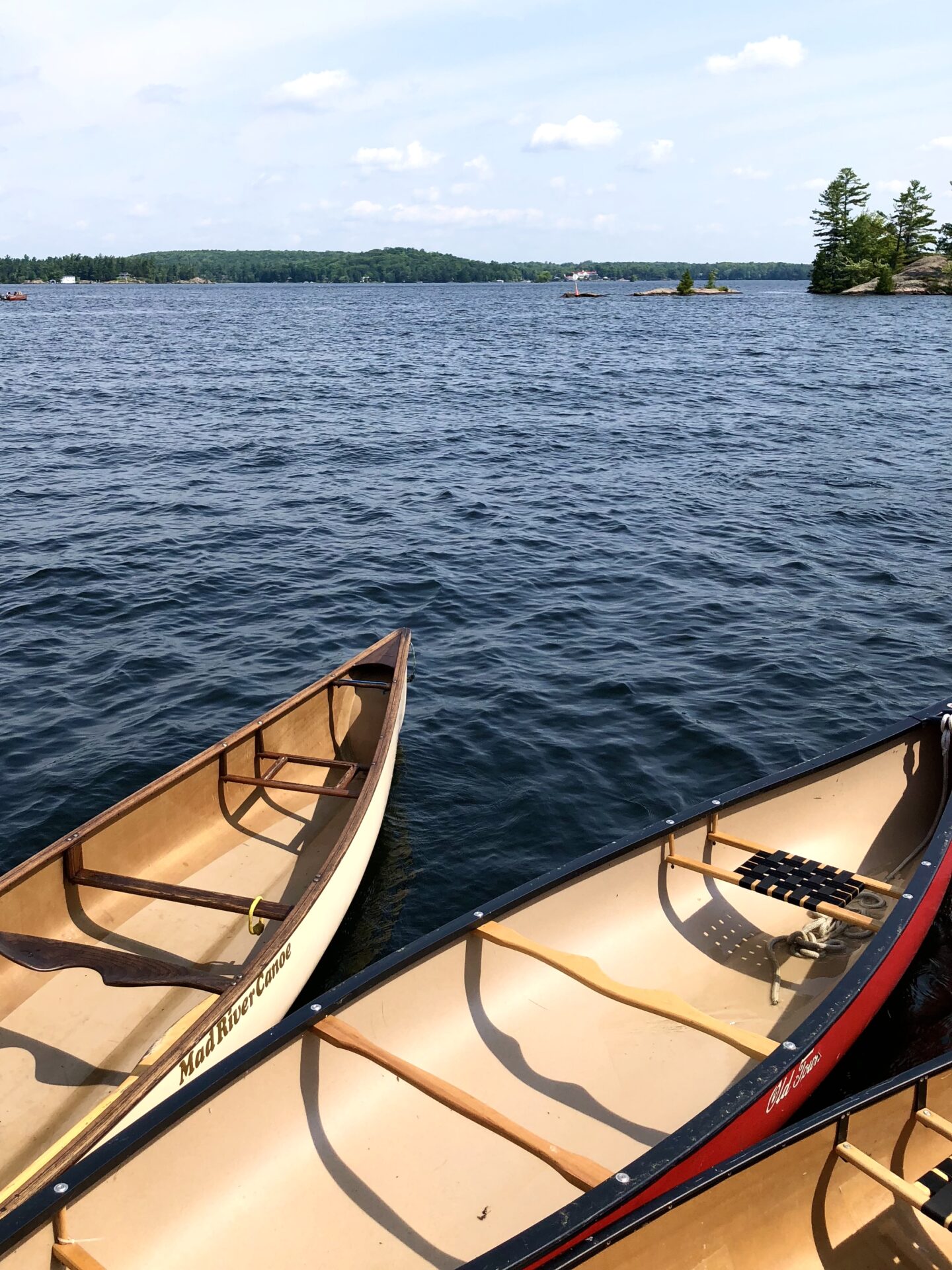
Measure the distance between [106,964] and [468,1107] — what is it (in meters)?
2.86

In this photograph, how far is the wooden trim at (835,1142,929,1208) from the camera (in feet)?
15.3

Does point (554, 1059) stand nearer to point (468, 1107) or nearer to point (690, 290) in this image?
point (468, 1107)

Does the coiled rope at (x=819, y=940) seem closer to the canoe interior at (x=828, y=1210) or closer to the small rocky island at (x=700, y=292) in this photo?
the canoe interior at (x=828, y=1210)

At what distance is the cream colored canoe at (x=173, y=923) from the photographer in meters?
6.30

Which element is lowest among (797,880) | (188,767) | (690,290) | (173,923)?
(173,923)

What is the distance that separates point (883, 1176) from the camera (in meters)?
4.80

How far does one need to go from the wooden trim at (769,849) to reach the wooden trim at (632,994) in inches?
63.0

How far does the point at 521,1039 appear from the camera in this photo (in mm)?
6793

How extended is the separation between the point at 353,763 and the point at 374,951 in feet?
6.86

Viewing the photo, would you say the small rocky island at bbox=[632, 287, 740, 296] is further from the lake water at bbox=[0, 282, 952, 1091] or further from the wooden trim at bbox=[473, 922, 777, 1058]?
the wooden trim at bbox=[473, 922, 777, 1058]

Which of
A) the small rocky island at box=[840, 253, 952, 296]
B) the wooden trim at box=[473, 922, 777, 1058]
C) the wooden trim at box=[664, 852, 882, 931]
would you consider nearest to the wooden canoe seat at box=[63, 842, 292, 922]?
the wooden trim at box=[473, 922, 777, 1058]

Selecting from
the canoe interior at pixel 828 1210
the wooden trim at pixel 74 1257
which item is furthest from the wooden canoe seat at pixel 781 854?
the wooden trim at pixel 74 1257

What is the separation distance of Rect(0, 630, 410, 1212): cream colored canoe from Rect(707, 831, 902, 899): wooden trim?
313 cm

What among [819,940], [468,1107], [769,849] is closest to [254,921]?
[468,1107]
